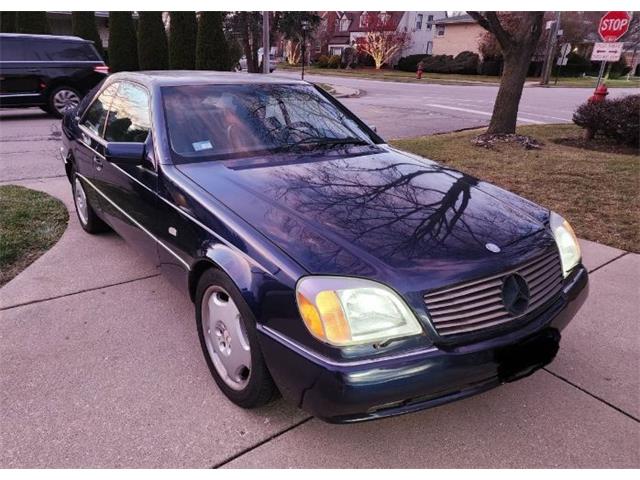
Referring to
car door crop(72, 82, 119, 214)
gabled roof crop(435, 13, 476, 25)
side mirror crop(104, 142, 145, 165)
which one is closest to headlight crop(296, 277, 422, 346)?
side mirror crop(104, 142, 145, 165)

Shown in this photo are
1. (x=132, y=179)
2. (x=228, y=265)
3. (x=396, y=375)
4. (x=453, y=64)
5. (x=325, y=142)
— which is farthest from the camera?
(x=453, y=64)

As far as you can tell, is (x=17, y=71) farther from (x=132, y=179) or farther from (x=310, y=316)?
(x=310, y=316)

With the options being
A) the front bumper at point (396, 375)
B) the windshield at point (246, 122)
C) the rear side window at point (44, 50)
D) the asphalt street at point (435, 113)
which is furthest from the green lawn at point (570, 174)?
the rear side window at point (44, 50)

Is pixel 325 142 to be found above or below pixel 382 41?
below

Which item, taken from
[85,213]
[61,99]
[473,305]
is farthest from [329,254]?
[61,99]

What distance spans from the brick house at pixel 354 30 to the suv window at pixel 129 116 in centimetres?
5715

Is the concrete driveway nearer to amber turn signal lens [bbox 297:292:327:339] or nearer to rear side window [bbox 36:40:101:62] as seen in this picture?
amber turn signal lens [bbox 297:292:327:339]

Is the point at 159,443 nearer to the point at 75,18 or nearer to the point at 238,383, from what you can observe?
the point at 238,383

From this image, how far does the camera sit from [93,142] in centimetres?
379

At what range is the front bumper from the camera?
5.75ft

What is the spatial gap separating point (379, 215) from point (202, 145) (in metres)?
1.24

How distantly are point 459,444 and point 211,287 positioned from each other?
133 cm

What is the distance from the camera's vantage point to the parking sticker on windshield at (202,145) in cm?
286

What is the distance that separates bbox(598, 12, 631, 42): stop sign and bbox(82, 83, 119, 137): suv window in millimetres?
11208
